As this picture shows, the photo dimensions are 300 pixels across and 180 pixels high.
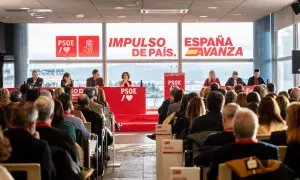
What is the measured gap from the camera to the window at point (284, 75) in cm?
1701

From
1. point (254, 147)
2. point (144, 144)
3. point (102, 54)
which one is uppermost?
point (102, 54)

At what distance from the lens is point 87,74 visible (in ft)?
67.4

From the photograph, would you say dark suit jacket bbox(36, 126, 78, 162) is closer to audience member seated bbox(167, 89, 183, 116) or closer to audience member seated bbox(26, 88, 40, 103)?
audience member seated bbox(26, 88, 40, 103)

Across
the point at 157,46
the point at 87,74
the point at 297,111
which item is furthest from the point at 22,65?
the point at 297,111

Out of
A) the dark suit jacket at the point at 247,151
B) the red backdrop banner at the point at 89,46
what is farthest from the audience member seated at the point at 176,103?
the red backdrop banner at the point at 89,46

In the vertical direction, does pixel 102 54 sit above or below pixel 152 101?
above

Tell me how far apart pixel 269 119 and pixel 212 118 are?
0.67 metres

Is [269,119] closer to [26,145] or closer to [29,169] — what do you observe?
[26,145]

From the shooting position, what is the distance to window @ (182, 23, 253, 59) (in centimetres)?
1997

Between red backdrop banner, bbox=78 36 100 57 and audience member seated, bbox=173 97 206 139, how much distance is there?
42.6 ft

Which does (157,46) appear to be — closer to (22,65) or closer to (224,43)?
(224,43)

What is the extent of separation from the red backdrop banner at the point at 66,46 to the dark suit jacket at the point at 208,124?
14.4 metres

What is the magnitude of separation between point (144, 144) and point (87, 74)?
8.94m

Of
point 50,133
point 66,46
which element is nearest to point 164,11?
point 66,46
